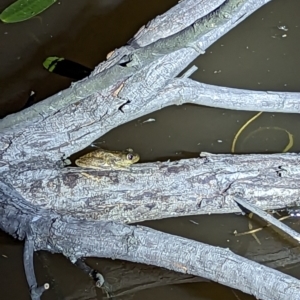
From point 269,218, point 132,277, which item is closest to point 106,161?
point 132,277

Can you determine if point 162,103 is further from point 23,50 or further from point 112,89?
point 23,50

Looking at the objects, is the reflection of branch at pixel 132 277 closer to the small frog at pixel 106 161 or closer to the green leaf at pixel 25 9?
the small frog at pixel 106 161

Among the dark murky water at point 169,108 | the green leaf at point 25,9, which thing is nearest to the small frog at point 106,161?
the dark murky water at point 169,108

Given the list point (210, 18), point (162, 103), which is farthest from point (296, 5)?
point (210, 18)

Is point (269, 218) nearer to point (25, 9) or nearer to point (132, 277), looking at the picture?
point (132, 277)

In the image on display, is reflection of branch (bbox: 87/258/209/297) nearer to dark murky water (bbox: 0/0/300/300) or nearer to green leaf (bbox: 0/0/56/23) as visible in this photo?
dark murky water (bbox: 0/0/300/300)

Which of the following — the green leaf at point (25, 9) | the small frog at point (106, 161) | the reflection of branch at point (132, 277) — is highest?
the green leaf at point (25, 9)
